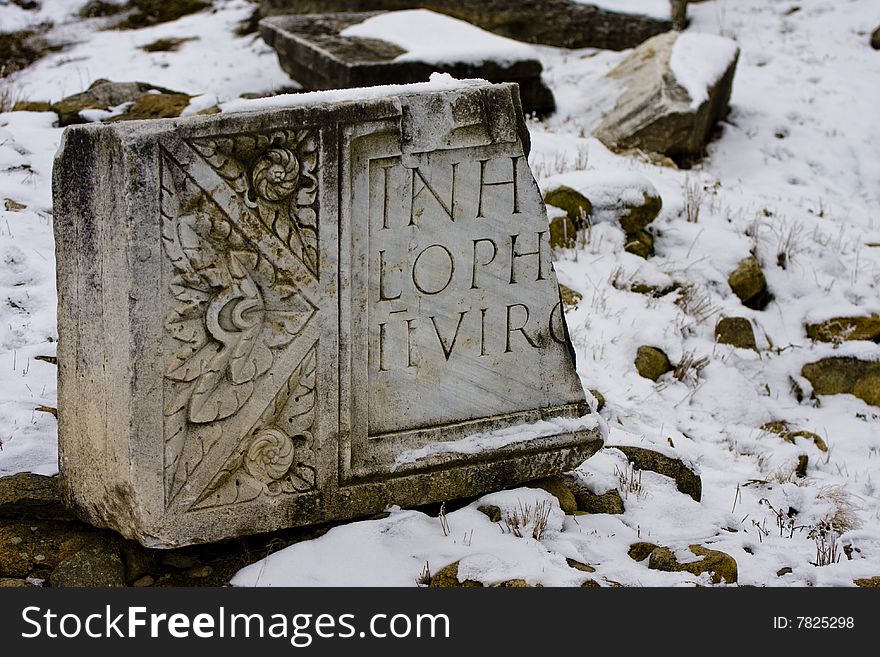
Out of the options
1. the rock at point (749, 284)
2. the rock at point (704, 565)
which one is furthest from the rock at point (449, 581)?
the rock at point (749, 284)

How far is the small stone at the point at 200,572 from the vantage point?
12.2ft

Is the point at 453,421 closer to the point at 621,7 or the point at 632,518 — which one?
the point at 632,518

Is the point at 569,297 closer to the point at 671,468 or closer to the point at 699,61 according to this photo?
the point at 671,468

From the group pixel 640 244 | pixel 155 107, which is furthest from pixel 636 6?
pixel 155 107

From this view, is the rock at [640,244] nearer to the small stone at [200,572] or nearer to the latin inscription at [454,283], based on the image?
the latin inscription at [454,283]

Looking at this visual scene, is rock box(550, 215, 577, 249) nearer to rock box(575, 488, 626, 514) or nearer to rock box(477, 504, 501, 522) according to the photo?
rock box(575, 488, 626, 514)

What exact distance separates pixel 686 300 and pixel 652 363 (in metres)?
0.66

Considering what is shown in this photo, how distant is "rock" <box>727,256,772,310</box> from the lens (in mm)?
6391

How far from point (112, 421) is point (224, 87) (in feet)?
19.4

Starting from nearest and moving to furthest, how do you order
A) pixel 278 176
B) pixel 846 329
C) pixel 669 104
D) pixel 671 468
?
1. pixel 278 176
2. pixel 671 468
3. pixel 846 329
4. pixel 669 104

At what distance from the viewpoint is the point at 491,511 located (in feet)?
13.2

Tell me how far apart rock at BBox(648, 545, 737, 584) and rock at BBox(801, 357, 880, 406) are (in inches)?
A: 92.7

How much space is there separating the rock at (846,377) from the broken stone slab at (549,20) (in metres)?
5.29

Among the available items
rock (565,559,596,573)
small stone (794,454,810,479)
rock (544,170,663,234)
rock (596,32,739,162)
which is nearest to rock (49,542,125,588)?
rock (565,559,596,573)
